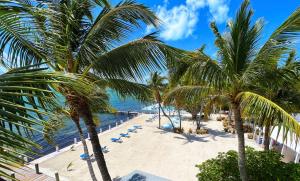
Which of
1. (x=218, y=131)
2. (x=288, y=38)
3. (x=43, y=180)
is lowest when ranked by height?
(x=43, y=180)

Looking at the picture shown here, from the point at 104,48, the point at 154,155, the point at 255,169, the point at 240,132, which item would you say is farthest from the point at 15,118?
the point at 154,155

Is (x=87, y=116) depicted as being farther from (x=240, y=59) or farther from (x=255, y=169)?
(x=255, y=169)

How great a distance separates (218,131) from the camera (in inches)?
929

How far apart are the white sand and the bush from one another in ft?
13.3

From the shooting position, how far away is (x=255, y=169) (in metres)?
8.67

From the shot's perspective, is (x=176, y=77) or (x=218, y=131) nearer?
→ (x=176, y=77)

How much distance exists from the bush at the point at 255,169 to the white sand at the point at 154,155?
13.3 ft

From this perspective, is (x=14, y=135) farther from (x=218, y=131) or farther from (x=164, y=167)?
(x=218, y=131)

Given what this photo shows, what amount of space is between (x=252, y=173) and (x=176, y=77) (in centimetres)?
566

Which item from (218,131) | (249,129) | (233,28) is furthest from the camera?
(218,131)

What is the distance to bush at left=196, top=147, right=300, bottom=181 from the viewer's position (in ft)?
27.0

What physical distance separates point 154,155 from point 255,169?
30.1ft

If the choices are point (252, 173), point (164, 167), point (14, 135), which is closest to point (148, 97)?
point (14, 135)

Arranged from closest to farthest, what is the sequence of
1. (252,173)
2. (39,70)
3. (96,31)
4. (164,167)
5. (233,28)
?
1. (39,70)
2. (96,31)
3. (233,28)
4. (252,173)
5. (164,167)
